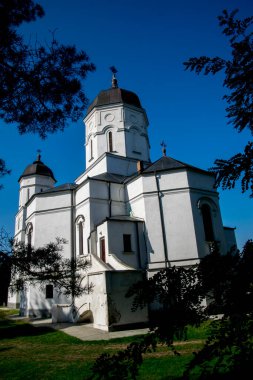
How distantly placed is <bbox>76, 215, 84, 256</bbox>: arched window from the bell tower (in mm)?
6395

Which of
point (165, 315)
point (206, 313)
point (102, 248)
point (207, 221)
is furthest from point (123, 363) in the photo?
point (207, 221)

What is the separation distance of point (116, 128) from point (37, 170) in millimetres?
12465

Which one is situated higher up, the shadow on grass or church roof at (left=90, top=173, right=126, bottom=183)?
church roof at (left=90, top=173, right=126, bottom=183)

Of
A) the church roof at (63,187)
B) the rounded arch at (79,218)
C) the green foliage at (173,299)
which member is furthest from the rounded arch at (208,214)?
the green foliage at (173,299)

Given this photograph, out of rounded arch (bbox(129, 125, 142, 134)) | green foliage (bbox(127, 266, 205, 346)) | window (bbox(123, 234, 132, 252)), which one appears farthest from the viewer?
rounded arch (bbox(129, 125, 142, 134))

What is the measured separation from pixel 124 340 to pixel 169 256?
25.2 feet

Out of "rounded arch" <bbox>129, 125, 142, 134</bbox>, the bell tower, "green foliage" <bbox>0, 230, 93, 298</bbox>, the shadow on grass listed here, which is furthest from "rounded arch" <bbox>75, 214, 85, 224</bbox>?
"green foliage" <bbox>0, 230, 93, 298</bbox>

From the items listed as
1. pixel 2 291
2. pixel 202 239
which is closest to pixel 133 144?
pixel 202 239

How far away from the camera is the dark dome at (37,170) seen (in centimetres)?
3136

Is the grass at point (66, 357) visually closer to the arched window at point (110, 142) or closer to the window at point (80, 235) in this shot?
the window at point (80, 235)

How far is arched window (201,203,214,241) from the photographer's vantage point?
710 inches

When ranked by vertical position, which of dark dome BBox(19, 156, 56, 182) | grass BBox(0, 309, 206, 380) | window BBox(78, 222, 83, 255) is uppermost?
dark dome BBox(19, 156, 56, 182)

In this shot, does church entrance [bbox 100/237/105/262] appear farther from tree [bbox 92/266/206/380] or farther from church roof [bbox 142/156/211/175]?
tree [bbox 92/266/206/380]

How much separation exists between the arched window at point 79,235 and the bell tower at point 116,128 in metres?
6.39
